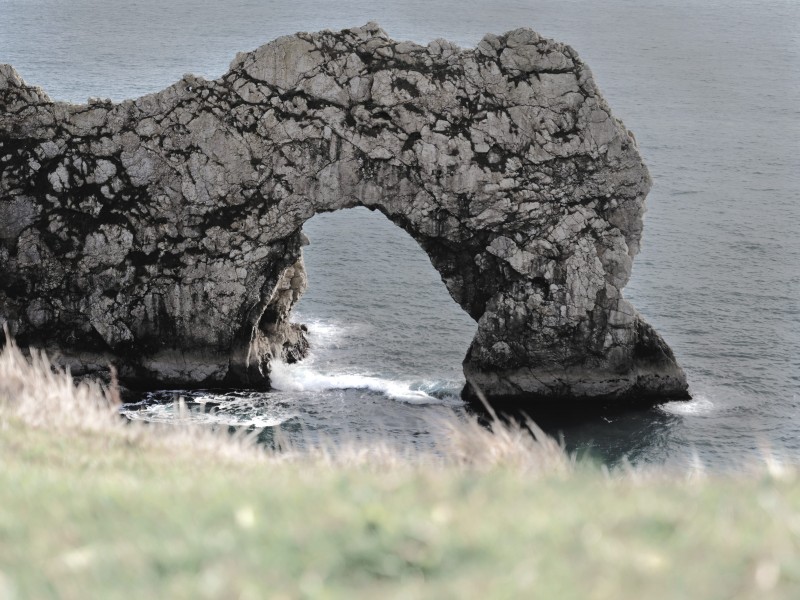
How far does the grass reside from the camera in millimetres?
10234

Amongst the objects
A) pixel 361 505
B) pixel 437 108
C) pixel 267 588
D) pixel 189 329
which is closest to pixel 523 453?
pixel 361 505

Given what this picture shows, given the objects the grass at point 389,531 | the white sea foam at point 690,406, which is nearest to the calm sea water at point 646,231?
the white sea foam at point 690,406

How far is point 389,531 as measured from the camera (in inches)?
458

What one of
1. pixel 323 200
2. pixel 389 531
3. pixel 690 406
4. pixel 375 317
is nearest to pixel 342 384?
pixel 375 317

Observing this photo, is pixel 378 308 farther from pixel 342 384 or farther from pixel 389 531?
pixel 389 531

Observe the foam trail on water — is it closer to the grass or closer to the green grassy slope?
the grass

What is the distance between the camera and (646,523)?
476 inches

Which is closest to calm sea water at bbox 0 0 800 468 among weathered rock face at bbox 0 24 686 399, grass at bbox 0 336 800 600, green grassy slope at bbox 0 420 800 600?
weathered rock face at bbox 0 24 686 399

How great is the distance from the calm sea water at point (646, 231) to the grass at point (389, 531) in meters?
8.47

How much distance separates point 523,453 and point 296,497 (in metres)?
4.93

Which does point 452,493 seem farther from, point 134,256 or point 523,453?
point 134,256

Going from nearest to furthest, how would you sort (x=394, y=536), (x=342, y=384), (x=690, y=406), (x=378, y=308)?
(x=394, y=536) < (x=690, y=406) < (x=342, y=384) < (x=378, y=308)

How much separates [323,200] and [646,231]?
36103 mm

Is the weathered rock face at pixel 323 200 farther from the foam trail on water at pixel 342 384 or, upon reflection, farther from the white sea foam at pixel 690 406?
the foam trail on water at pixel 342 384
